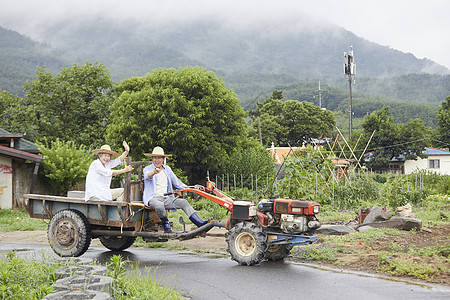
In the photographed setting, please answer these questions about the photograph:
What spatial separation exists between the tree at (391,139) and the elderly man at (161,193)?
45248mm

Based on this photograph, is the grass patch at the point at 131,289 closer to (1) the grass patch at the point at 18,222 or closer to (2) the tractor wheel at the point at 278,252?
(2) the tractor wheel at the point at 278,252

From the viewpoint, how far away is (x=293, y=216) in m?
9.55

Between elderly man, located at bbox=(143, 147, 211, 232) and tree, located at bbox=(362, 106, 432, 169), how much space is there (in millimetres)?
45248

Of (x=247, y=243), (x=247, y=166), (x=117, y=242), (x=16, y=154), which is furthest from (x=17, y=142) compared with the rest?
(x=247, y=243)

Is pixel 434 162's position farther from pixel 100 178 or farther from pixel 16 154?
pixel 100 178

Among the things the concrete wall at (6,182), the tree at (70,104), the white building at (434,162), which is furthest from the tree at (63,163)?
the white building at (434,162)

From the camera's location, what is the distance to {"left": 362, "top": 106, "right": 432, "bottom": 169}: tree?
5269 centimetres

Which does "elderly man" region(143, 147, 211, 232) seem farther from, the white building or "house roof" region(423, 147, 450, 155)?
"house roof" region(423, 147, 450, 155)

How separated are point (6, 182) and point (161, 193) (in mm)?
13656

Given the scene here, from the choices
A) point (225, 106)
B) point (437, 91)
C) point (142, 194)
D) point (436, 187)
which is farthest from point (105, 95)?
point (437, 91)

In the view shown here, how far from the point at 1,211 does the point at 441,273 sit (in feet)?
57.4

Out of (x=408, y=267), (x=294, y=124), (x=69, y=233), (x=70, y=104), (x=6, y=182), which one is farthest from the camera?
(x=294, y=124)

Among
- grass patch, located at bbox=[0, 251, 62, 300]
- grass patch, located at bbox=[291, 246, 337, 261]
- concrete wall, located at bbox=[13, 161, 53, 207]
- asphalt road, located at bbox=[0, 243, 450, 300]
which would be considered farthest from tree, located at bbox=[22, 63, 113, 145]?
grass patch, located at bbox=[0, 251, 62, 300]

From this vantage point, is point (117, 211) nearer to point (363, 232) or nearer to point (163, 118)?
point (363, 232)
